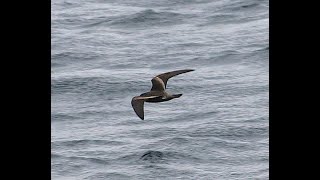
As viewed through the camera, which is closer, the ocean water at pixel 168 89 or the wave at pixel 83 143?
the ocean water at pixel 168 89

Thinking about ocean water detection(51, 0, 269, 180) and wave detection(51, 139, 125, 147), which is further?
wave detection(51, 139, 125, 147)

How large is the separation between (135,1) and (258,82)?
30.8 ft

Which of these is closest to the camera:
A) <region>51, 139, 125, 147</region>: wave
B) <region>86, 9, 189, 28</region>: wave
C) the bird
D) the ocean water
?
the bird

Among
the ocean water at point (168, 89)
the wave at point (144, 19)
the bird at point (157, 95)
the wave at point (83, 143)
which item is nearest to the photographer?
the bird at point (157, 95)

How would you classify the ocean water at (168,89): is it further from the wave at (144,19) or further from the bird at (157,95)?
the bird at (157,95)

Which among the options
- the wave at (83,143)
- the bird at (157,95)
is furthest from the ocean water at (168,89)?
the bird at (157,95)

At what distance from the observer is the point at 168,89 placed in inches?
747

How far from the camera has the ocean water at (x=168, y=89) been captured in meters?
14.2

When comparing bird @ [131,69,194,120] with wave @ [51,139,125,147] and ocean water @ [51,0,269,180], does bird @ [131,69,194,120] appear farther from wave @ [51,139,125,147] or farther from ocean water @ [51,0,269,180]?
wave @ [51,139,125,147]

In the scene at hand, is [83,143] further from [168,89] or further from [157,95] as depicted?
[157,95]

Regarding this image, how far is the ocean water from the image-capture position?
561 inches

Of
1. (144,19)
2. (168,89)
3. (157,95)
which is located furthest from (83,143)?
(144,19)

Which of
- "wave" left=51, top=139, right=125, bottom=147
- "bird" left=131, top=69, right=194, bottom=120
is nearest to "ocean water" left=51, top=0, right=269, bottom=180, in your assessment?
"wave" left=51, top=139, right=125, bottom=147
